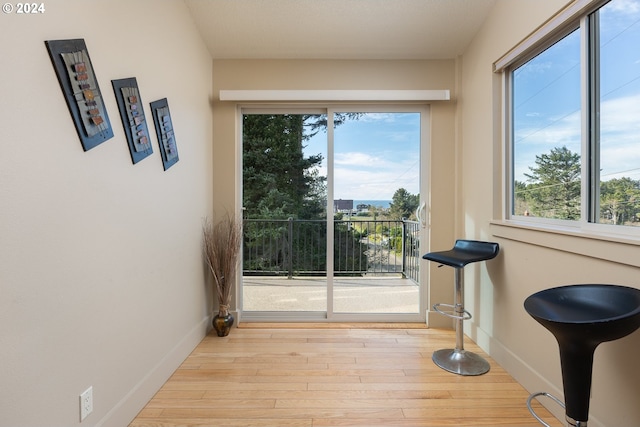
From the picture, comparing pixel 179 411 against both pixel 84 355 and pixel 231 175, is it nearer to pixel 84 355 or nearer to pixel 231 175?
pixel 84 355

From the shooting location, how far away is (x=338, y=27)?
8.39ft

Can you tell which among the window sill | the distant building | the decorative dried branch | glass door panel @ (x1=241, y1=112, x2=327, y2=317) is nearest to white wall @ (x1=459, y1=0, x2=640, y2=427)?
the window sill

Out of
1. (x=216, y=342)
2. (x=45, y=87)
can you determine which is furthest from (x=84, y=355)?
(x=216, y=342)

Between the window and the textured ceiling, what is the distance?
72cm

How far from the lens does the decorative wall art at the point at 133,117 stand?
1.62 meters

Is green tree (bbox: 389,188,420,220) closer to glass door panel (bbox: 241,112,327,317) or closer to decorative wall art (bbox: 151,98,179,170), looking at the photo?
glass door panel (bbox: 241,112,327,317)

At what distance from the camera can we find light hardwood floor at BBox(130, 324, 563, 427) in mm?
1698

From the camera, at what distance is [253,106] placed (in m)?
3.07

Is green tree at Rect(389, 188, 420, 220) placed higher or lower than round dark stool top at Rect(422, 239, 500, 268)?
higher

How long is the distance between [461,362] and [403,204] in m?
1.51

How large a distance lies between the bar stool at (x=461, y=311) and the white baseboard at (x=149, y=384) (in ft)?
6.22

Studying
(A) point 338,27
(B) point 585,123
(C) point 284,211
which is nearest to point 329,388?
(C) point 284,211

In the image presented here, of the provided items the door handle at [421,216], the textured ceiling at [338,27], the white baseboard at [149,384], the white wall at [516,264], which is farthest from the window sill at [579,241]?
the white baseboard at [149,384]

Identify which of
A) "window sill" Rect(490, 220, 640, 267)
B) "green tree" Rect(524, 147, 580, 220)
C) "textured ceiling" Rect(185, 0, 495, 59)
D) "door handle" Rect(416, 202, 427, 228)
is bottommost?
"window sill" Rect(490, 220, 640, 267)
